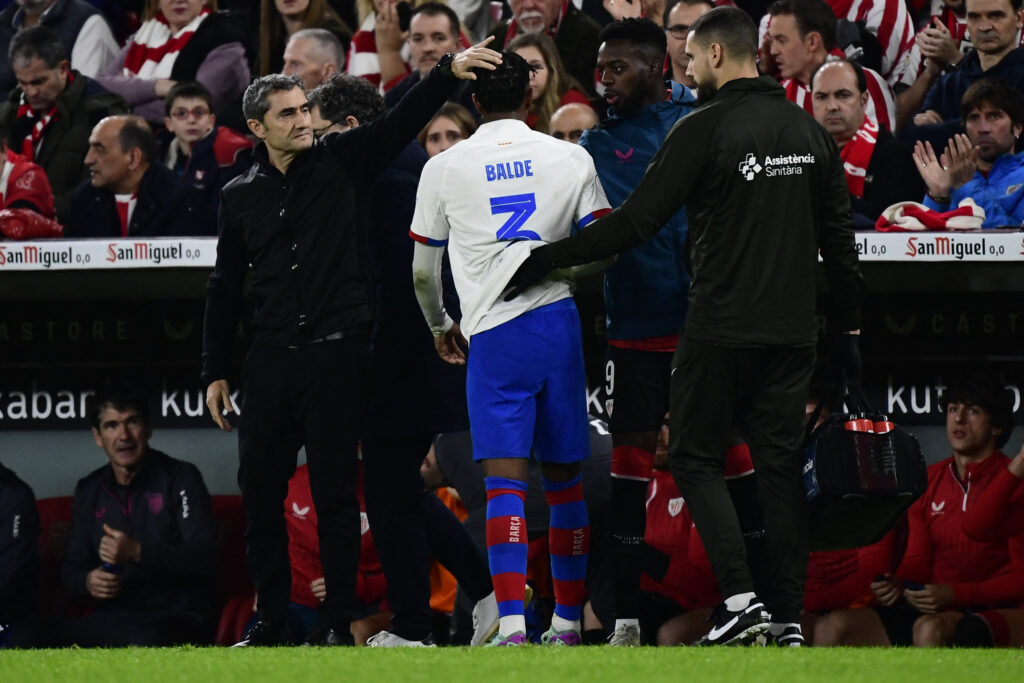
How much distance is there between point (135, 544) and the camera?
7.17 meters

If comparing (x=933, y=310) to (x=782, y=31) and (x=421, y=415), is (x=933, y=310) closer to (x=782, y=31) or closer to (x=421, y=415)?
(x=782, y=31)

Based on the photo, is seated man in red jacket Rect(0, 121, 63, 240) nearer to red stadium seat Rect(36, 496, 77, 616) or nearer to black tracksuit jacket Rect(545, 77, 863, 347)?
red stadium seat Rect(36, 496, 77, 616)

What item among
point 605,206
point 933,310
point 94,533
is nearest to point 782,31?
point 933,310

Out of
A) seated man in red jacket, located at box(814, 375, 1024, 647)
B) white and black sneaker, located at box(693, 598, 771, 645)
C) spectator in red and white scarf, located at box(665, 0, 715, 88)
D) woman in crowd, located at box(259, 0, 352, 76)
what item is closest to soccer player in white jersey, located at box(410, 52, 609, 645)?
white and black sneaker, located at box(693, 598, 771, 645)

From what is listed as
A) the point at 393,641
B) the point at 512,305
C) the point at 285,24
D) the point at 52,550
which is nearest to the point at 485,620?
the point at 393,641

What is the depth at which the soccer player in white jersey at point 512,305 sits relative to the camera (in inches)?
193

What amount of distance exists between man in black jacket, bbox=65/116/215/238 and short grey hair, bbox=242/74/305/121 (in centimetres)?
183

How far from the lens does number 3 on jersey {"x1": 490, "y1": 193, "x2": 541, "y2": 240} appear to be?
16.2ft

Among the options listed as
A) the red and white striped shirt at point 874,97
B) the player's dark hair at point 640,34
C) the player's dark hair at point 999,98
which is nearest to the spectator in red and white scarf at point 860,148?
the red and white striped shirt at point 874,97

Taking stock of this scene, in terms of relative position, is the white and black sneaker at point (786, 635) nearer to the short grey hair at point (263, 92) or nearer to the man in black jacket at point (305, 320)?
the man in black jacket at point (305, 320)

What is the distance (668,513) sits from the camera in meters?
6.87

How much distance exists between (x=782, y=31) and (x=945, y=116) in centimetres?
88

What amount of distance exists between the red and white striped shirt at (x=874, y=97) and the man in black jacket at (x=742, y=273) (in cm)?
260

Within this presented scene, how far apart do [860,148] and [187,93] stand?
3535mm
